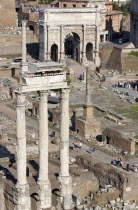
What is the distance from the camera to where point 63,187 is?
27516 mm

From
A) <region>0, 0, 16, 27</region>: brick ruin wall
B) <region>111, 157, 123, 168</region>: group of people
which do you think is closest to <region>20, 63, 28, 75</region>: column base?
<region>111, 157, 123, 168</region>: group of people

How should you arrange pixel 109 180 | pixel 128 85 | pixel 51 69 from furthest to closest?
pixel 128 85 < pixel 109 180 < pixel 51 69

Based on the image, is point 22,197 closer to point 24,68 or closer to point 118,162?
point 24,68

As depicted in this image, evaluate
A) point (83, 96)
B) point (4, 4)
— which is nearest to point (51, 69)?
point (83, 96)

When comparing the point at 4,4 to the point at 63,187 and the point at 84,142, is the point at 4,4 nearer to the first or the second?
the point at 84,142

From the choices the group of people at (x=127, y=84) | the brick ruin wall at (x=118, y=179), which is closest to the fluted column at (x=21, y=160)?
the brick ruin wall at (x=118, y=179)

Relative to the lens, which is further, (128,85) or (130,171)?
(128,85)

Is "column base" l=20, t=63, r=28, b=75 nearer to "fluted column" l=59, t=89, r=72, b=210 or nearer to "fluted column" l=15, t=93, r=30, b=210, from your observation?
"fluted column" l=15, t=93, r=30, b=210

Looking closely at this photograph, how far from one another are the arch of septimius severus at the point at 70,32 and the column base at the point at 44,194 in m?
37.5

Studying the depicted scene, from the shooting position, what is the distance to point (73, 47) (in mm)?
68812

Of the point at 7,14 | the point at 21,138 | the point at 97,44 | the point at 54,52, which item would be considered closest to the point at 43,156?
the point at 21,138

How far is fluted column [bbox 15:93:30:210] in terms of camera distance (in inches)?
999

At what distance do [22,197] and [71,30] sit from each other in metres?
40.6

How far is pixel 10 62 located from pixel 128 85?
1377 cm
